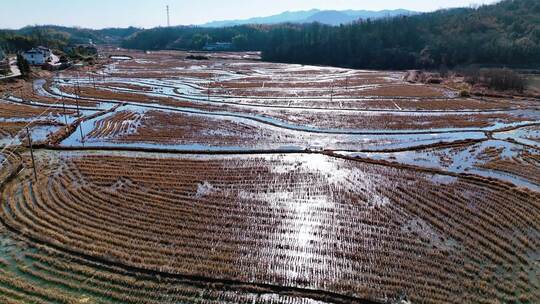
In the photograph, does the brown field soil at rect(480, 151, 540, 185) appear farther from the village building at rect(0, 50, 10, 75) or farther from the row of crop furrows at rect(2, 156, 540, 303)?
the village building at rect(0, 50, 10, 75)

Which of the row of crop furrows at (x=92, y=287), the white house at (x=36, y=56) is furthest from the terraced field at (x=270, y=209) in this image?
the white house at (x=36, y=56)

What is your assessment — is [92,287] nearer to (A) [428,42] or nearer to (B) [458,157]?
(B) [458,157]

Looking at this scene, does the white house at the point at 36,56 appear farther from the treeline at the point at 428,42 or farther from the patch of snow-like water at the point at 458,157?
the patch of snow-like water at the point at 458,157

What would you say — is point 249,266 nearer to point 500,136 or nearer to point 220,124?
point 220,124

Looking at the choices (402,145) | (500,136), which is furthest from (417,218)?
(500,136)

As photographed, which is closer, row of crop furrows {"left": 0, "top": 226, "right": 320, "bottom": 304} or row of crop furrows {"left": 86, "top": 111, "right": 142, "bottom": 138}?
row of crop furrows {"left": 0, "top": 226, "right": 320, "bottom": 304}

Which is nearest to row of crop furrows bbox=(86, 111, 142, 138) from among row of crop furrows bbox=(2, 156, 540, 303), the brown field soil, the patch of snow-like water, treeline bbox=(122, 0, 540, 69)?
row of crop furrows bbox=(2, 156, 540, 303)

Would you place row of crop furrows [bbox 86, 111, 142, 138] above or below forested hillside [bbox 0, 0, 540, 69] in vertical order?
below

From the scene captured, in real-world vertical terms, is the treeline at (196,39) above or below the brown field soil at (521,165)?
above
